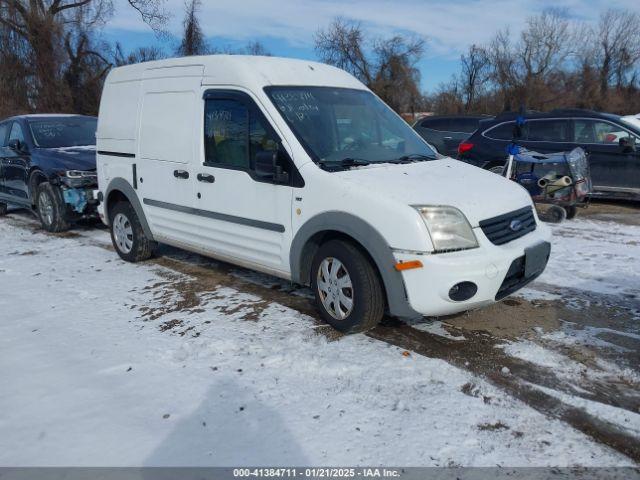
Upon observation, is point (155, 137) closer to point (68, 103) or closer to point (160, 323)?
point (160, 323)

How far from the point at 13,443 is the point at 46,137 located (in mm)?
6943

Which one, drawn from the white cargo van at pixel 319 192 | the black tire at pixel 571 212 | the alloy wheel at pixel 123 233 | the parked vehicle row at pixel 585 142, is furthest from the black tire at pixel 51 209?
the black tire at pixel 571 212

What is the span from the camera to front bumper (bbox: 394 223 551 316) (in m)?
3.58

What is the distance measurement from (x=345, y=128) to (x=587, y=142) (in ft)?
22.1

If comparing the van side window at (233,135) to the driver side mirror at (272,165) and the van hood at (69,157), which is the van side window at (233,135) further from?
the van hood at (69,157)

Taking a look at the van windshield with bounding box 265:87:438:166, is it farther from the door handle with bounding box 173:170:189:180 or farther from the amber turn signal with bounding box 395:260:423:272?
the door handle with bounding box 173:170:189:180

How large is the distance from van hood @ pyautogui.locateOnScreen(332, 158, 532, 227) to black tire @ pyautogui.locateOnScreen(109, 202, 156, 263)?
311cm

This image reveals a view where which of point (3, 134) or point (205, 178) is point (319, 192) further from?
point (3, 134)

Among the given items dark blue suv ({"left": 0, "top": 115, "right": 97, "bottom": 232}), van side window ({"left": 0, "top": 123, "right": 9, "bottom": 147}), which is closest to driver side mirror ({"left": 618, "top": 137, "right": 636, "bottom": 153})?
dark blue suv ({"left": 0, "top": 115, "right": 97, "bottom": 232})

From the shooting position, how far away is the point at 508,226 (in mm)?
3988

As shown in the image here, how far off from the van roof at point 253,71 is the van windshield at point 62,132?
398 centimetres

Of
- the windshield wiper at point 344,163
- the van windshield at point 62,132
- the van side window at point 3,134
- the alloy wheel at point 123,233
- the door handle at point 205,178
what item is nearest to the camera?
the windshield wiper at point 344,163

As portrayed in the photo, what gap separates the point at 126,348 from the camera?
405cm

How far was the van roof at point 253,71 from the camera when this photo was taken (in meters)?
4.64
